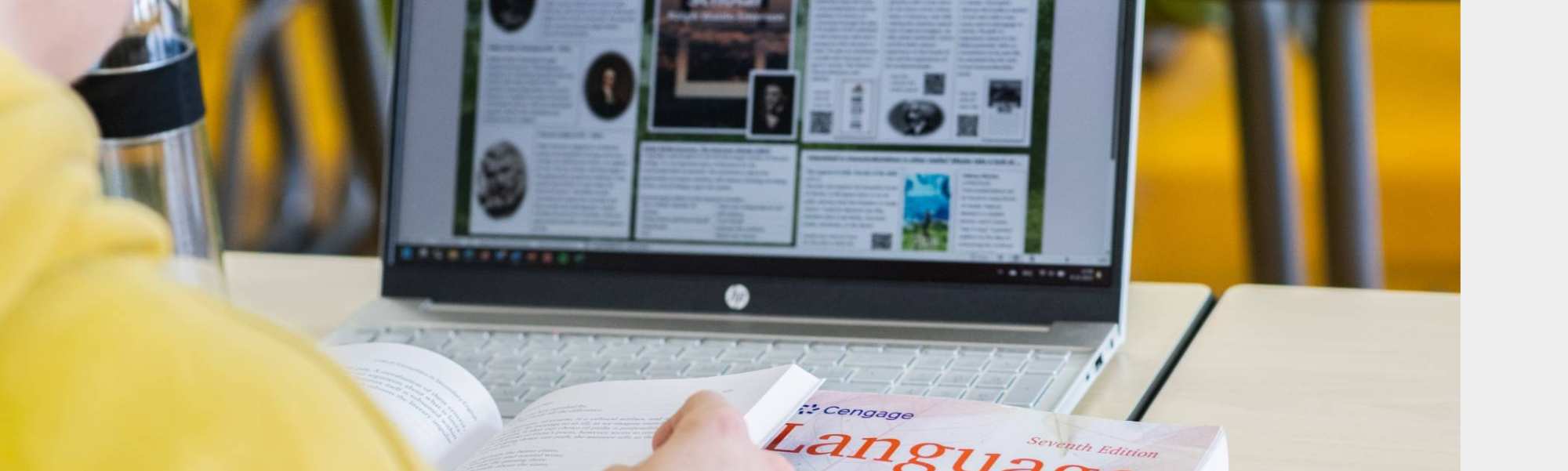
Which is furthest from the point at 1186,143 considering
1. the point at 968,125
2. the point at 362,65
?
the point at 968,125

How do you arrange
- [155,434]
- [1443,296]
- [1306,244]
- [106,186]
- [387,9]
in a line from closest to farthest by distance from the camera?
1. [155,434]
2. [106,186]
3. [1443,296]
4. [1306,244]
5. [387,9]

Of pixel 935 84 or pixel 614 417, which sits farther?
pixel 935 84

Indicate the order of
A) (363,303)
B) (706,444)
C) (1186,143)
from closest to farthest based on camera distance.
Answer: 1. (706,444)
2. (363,303)
3. (1186,143)

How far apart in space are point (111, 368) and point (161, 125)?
633 mm

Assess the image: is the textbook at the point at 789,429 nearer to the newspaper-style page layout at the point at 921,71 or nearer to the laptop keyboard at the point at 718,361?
the laptop keyboard at the point at 718,361

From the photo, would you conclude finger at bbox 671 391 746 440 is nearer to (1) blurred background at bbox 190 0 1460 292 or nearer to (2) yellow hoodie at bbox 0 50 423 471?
(2) yellow hoodie at bbox 0 50 423 471

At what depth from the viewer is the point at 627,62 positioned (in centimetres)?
102

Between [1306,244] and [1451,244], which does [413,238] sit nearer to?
[1306,244]

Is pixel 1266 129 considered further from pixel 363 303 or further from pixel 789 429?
pixel 789 429

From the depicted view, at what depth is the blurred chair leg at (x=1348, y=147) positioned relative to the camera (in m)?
1.96

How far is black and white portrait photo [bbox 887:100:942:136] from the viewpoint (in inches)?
38.3

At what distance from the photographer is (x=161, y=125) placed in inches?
36.2

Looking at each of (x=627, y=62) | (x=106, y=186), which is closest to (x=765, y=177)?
(x=627, y=62)

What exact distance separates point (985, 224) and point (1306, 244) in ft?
7.04
